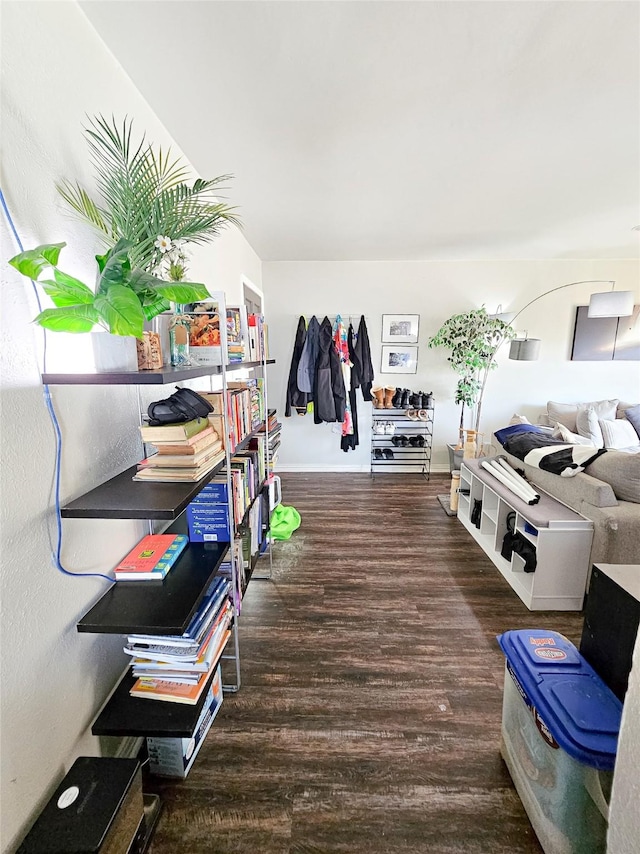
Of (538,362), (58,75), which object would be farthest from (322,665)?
(538,362)

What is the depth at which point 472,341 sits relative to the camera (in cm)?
365

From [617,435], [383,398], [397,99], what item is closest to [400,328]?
[383,398]

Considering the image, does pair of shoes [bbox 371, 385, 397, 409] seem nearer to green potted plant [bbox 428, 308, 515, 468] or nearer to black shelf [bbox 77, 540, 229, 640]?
green potted plant [bbox 428, 308, 515, 468]

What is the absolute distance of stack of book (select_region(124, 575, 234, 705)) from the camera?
1.20 metres

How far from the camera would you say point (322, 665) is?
1750 mm

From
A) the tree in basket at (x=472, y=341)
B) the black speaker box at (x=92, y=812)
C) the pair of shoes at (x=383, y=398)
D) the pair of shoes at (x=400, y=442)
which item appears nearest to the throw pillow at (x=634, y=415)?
the tree in basket at (x=472, y=341)

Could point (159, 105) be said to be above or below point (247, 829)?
above

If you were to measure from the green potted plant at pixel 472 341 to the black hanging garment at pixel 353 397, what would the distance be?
87 centimetres

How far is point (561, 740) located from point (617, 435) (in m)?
3.67

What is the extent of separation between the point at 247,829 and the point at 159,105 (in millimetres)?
2731

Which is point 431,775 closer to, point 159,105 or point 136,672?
point 136,672

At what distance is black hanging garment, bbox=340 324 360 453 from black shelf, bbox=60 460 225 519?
126 inches

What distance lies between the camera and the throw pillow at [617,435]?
360 centimetres

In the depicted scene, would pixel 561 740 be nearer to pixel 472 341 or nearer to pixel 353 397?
pixel 472 341
